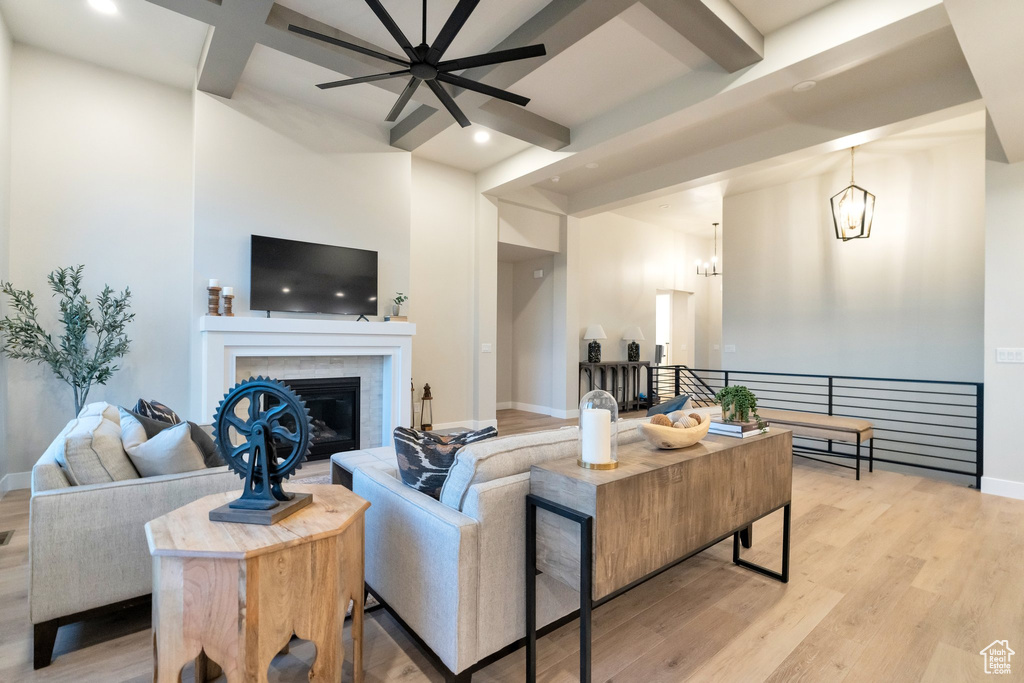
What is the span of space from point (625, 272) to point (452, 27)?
6101mm

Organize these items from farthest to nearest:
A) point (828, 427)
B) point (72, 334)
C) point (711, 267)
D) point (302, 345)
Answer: point (711, 267), point (302, 345), point (828, 427), point (72, 334)

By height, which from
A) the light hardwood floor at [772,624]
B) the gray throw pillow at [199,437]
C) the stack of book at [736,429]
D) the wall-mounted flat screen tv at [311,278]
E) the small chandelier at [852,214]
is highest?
the small chandelier at [852,214]

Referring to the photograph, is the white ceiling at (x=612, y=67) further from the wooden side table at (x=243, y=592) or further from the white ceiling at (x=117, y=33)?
the wooden side table at (x=243, y=592)

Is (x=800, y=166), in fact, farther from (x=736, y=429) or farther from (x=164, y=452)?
(x=164, y=452)

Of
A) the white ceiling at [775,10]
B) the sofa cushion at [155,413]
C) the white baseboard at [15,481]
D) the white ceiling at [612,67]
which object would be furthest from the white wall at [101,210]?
the white ceiling at [775,10]

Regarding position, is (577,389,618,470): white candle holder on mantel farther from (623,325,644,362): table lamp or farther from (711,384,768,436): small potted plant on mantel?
(623,325,644,362): table lamp

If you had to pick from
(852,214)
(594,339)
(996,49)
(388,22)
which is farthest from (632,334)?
(388,22)

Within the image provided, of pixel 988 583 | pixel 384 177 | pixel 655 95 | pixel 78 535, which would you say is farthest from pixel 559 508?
pixel 384 177

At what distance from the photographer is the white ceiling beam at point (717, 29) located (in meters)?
2.73

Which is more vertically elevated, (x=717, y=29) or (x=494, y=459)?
(x=717, y=29)

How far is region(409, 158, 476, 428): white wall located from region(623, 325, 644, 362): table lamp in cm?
312

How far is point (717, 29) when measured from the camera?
289cm

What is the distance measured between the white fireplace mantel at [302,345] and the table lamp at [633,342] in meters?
4.29

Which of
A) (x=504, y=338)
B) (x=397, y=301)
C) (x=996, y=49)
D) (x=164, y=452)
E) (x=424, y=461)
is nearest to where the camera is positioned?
(x=424, y=461)
